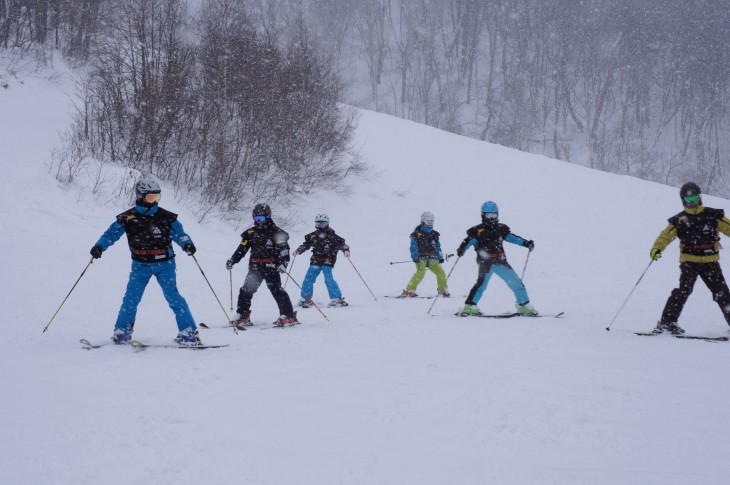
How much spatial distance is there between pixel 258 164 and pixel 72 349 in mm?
12938

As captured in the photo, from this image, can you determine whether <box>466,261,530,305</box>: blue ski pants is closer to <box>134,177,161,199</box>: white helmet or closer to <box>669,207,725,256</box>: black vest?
<box>669,207,725,256</box>: black vest

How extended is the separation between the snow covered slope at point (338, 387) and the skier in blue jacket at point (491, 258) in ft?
2.01

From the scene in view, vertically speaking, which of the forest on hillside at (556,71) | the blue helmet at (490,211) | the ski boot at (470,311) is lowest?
the ski boot at (470,311)

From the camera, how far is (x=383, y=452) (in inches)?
113

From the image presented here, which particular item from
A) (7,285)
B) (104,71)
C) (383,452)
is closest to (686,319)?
(383,452)

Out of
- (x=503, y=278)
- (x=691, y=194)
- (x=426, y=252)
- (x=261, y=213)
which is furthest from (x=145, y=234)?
(x=691, y=194)

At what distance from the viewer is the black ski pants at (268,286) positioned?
7203 mm

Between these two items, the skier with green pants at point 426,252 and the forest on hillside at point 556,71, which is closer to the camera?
the skier with green pants at point 426,252

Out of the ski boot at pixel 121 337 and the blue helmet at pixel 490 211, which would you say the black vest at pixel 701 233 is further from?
the ski boot at pixel 121 337

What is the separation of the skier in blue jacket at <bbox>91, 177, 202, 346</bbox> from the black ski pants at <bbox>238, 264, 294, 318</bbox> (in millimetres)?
1669

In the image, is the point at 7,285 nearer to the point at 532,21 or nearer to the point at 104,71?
the point at 104,71

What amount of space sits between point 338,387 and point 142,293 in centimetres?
299

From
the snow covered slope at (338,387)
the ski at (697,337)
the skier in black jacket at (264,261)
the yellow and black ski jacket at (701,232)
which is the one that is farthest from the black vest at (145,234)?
the yellow and black ski jacket at (701,232)

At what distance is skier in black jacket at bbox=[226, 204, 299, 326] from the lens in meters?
7.23
